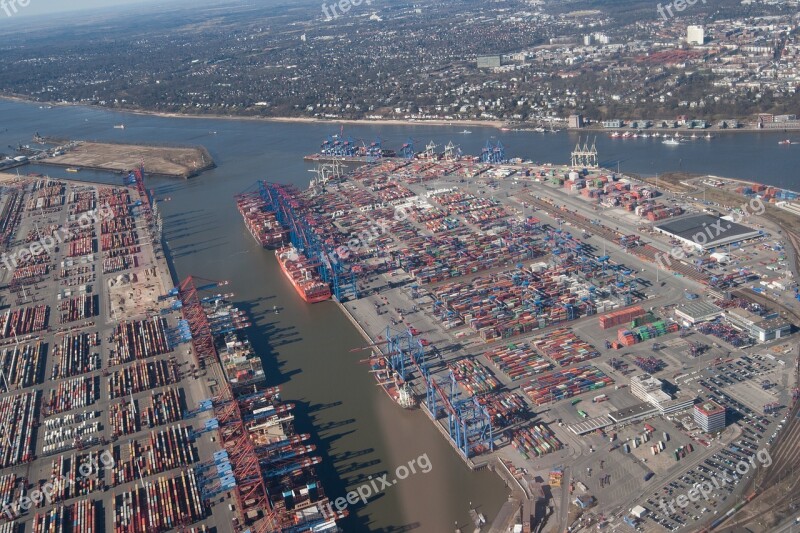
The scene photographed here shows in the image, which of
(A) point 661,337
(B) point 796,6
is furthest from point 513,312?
(B) point 796,6

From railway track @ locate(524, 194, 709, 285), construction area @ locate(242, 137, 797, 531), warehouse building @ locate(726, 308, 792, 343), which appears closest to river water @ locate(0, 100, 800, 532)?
construction area @ locate(242, 137, 797, 531)

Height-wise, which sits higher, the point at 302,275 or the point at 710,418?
the point at 302,275

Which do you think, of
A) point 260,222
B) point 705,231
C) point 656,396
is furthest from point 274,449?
point 705,231

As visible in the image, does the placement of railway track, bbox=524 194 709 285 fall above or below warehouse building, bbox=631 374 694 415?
below

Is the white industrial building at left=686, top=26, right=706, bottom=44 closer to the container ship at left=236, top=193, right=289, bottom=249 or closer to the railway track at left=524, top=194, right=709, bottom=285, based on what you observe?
the railway track at left=524, top=194, right=709, bottom=285

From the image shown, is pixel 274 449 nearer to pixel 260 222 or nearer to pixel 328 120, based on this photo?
pixel 260 222

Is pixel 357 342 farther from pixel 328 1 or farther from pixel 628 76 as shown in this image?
pixel 328 1

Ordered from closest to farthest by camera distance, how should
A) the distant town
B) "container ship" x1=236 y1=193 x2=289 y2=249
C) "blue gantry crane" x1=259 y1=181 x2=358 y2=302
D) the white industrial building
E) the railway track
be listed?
the railway track
"blue gantry crane" x1=259 y1=181 x2=358 y2=302
"container ship" x1=236 y1=193 x2=289 y2=249
the distant town
the white industrial building
